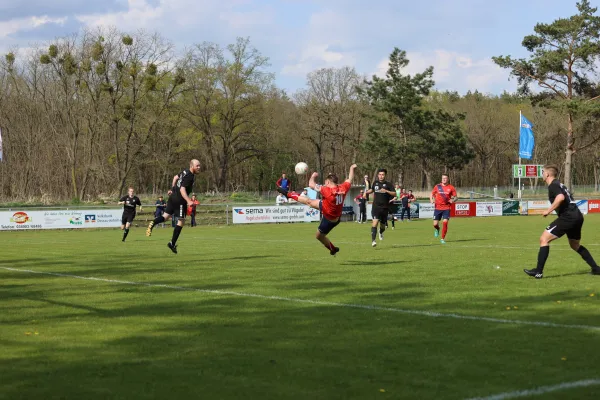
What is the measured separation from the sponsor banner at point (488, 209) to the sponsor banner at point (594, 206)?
7.87m

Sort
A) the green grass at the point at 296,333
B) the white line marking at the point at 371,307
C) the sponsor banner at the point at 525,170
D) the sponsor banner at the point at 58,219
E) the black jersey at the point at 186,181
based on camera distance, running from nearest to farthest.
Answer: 1. the green grass at the point at 296,333
2. the white line marking at the point at 371,307
3. the black jersey at the point at 186,181
4. the sponsor banner at the point at 58,219
5. the sponsor banner at the point at 525,170

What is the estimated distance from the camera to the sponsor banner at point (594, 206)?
179ft

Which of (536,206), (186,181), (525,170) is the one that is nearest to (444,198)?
(186,181)

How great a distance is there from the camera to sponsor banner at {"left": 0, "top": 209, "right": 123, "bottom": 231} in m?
39.2

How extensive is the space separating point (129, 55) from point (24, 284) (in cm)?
5235

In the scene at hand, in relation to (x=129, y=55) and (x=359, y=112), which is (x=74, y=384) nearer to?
(x=129, y=55)

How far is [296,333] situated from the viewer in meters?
8.12

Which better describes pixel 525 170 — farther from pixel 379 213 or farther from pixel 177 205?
pixel 177 205

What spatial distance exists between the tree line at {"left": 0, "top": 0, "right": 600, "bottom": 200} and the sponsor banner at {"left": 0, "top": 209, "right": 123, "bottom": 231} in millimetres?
23488

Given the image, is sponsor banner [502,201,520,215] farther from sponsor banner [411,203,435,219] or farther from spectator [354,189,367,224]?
spectator [354,189,367,224]

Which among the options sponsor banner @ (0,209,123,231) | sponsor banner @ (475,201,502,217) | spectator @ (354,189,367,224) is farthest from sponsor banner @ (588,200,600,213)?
sponsor banner @ (0,209,123,231)

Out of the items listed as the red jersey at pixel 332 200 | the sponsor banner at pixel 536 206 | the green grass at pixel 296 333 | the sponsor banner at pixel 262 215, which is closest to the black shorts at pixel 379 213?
the red jersey at pixel 332 200

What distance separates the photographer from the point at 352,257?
58.2 ft

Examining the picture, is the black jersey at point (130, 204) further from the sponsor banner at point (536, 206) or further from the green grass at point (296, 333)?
the sponsor banner at point (536, 206)
